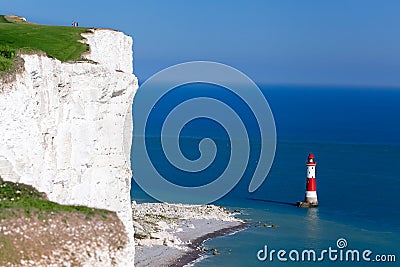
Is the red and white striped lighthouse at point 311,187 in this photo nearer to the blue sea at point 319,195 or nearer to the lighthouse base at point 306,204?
Answer: the lighthouse base at point 306,204

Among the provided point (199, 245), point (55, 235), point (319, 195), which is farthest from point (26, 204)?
point (319, 195)

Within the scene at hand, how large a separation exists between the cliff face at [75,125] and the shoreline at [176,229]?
1111 cm

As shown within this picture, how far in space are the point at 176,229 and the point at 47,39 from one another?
73.9ft

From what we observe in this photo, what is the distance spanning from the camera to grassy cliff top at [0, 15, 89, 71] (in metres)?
22.6

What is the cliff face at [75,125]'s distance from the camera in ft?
58.5

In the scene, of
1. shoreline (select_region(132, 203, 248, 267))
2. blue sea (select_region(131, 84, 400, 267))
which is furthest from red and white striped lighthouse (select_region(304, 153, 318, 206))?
shoreline (select_region(132, 203, 248, 267))

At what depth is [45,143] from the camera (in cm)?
1981

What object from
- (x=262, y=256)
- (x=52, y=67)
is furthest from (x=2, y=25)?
(x=262, y=256)

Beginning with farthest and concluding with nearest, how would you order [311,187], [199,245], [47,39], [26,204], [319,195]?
[319,195] → [311,187] → [199,245] → [47,39] → [26,204]

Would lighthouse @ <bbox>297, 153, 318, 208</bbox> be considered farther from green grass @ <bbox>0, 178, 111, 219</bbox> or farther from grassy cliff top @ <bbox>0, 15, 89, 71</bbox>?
green grass @ <bbox>0, 178, 111, 219</bbox>

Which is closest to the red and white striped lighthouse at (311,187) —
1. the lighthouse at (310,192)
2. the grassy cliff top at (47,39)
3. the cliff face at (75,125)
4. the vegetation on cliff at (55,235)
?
the lighthouse at (310,192)

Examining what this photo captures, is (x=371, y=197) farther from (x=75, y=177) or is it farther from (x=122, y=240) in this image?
(x=122, y=240)

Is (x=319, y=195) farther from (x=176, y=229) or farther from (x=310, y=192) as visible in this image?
(x=176, y=229)

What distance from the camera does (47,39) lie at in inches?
953
